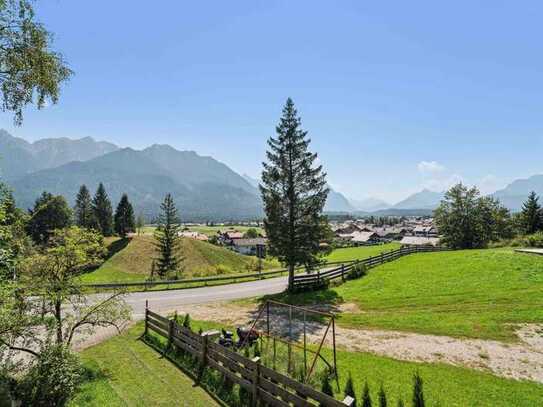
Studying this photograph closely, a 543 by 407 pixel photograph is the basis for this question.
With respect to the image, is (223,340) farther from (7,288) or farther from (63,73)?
(63,73)

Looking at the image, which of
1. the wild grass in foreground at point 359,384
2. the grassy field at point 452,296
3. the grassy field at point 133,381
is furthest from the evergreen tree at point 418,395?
the grassy field at point 452,296

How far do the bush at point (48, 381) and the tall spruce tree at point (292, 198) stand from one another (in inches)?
675

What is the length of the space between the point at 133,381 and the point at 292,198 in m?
16.9

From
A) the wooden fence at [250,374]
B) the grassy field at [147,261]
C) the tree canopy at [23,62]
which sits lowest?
the grassy field at [147,261]

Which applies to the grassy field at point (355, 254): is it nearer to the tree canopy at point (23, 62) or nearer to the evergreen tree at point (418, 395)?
the evergreen tree at point (418, 395)

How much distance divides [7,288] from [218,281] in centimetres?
2753

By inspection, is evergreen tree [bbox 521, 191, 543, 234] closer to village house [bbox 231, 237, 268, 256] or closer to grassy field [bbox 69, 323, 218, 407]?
grassy field [bbox 69, 323, 218, 407]

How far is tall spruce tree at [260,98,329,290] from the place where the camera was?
24.6 meters

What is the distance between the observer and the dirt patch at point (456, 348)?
37.0 ft

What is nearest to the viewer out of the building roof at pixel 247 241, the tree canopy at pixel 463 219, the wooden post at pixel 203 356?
the wooden post at pixel 203 356

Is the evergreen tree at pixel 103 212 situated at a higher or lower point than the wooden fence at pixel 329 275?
higher

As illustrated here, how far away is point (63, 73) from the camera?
22.9 feet

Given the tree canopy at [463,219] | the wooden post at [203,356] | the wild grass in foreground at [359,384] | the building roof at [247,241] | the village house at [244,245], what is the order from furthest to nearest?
the building roof at [247,241] < the village house at [244,245] < the tree canopy at [463,219] < the wooden post at [203,356] < the wild grass in foreground at [359,384]

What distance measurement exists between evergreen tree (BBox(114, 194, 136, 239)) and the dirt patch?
61.3m
